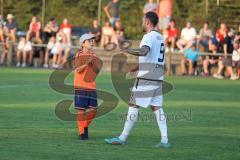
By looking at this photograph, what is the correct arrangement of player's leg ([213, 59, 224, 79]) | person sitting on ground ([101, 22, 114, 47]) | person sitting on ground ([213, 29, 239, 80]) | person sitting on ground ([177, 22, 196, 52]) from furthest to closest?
person sitting on ground ([101, 22, 114, 47]) < person sitting on ground ([177, 22, 196, 52]) < player's leg ([213, 59, 224, 79]) < person sitting on ground ([213, 29, 239, 80])

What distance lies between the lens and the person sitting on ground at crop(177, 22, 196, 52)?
1214 inches

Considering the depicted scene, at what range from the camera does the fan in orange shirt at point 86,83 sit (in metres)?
11.8

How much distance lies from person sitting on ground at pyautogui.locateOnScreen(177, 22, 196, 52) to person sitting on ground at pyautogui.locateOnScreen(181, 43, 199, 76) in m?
0.25

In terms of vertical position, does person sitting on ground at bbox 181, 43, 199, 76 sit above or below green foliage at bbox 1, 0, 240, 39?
below

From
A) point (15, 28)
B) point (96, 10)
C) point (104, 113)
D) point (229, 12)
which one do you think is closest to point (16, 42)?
point (15, 28)

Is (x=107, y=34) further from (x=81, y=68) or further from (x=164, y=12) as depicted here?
(x=81, y=68)

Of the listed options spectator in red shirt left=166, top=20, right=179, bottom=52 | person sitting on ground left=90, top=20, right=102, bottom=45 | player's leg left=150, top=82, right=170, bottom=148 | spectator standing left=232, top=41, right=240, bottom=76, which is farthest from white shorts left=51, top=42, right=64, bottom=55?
player's leg left=150, top=82, right=170, bottom=148

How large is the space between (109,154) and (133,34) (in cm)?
2437

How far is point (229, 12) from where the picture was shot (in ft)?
107

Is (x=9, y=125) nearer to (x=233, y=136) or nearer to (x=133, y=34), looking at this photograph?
(x=233, y=136)

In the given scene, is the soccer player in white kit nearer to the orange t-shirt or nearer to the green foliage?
the orange t-shirt

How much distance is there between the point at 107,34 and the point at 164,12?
2558mm

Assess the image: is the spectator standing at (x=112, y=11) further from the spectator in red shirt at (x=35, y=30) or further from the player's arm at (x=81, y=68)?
the player's arm at (x=81, y=68)

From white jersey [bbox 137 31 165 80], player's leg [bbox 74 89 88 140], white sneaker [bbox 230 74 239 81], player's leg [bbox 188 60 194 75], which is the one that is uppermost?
white jersey [bbox 137 31 165 80]
